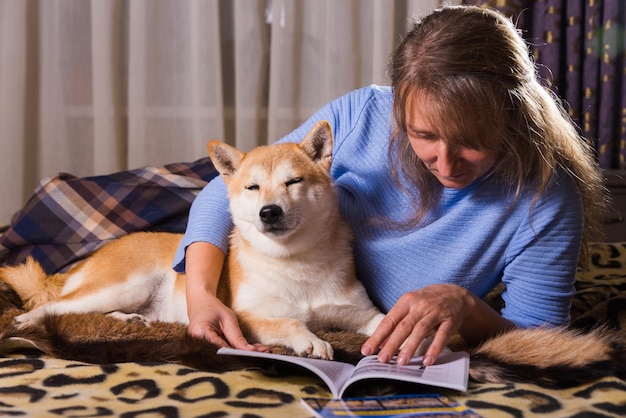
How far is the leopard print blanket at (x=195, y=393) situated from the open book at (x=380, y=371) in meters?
0.03

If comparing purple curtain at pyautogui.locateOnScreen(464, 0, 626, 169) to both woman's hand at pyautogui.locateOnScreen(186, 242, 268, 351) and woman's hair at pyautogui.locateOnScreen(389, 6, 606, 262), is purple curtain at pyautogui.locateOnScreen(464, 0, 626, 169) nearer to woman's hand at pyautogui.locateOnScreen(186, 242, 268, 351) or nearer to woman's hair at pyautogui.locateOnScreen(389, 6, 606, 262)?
woman's hair at pyautogui.locateOnScreen(389, 6, 606, 262)

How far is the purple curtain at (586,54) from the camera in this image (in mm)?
2887

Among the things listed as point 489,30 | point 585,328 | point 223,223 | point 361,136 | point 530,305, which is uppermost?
point 489,30

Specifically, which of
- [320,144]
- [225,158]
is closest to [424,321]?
[320,144]

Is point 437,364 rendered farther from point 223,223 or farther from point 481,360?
point 223,223

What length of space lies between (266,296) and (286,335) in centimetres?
18

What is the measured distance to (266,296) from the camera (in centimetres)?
151

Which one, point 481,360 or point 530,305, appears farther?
point 530,305

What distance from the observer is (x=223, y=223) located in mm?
1669

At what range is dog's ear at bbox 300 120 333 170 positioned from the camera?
1553 millimetres

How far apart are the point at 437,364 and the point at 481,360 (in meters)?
0.09

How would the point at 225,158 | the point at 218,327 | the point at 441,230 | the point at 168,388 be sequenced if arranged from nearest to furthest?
the point at 168,388 → the point at 218,327 → the point at 441,230 → the point at 225,158

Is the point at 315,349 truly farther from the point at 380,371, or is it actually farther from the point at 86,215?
the point at 86,215

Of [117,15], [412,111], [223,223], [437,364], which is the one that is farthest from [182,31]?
[437,364]
